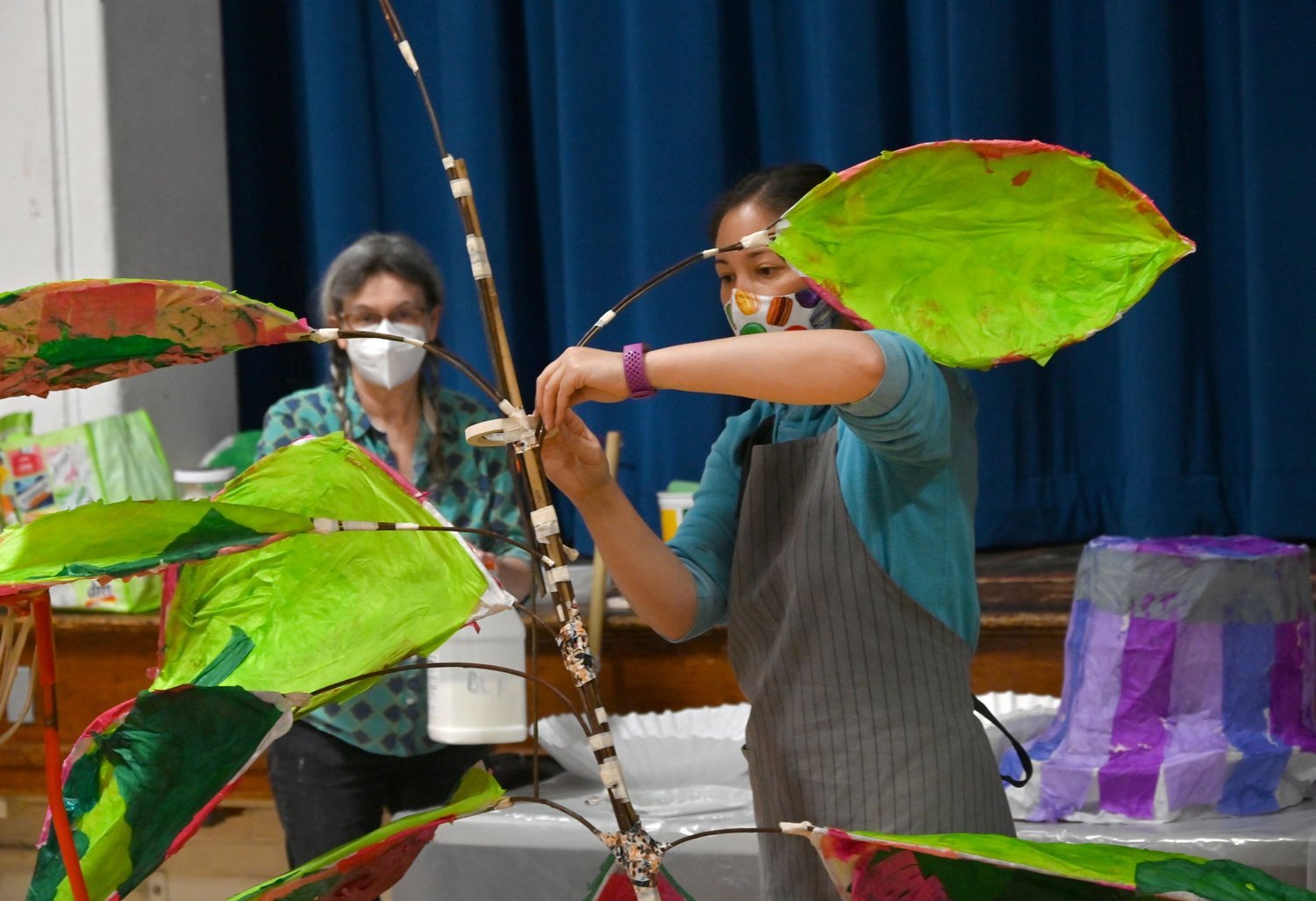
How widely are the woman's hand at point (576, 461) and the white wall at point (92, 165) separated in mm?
1662

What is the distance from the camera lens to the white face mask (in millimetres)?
1710

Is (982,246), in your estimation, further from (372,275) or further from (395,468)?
(372,275)

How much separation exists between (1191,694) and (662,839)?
549mm

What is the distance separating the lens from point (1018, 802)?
55.4 inches

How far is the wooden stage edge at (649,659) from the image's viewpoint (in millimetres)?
1771

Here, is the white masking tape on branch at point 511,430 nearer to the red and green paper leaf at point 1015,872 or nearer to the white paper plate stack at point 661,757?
the red and green paper leaf at point 1015,872

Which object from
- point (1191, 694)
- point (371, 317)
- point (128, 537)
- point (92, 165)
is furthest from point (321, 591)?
point (92, 165)

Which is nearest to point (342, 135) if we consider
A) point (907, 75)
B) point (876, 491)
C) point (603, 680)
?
point (907, 75)

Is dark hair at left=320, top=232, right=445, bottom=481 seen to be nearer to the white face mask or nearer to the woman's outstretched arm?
the white face mask

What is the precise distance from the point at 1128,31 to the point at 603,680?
48.3 inches

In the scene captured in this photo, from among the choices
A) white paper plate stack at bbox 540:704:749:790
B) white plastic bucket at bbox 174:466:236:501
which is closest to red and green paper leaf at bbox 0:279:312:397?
white paper plate stack at bbox 540:704:749:790

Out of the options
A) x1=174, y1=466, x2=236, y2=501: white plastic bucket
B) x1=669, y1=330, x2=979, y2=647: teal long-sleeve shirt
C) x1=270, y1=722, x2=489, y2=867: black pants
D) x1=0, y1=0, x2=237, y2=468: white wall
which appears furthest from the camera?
x1=0, y1=0, x2=237, y2=468: white wall

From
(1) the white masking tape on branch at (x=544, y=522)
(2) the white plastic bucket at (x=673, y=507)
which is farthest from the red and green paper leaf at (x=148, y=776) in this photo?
(2) the white plastic bucket at (x=673, y=507)

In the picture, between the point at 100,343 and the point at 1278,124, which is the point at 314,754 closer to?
the point at 100,343
